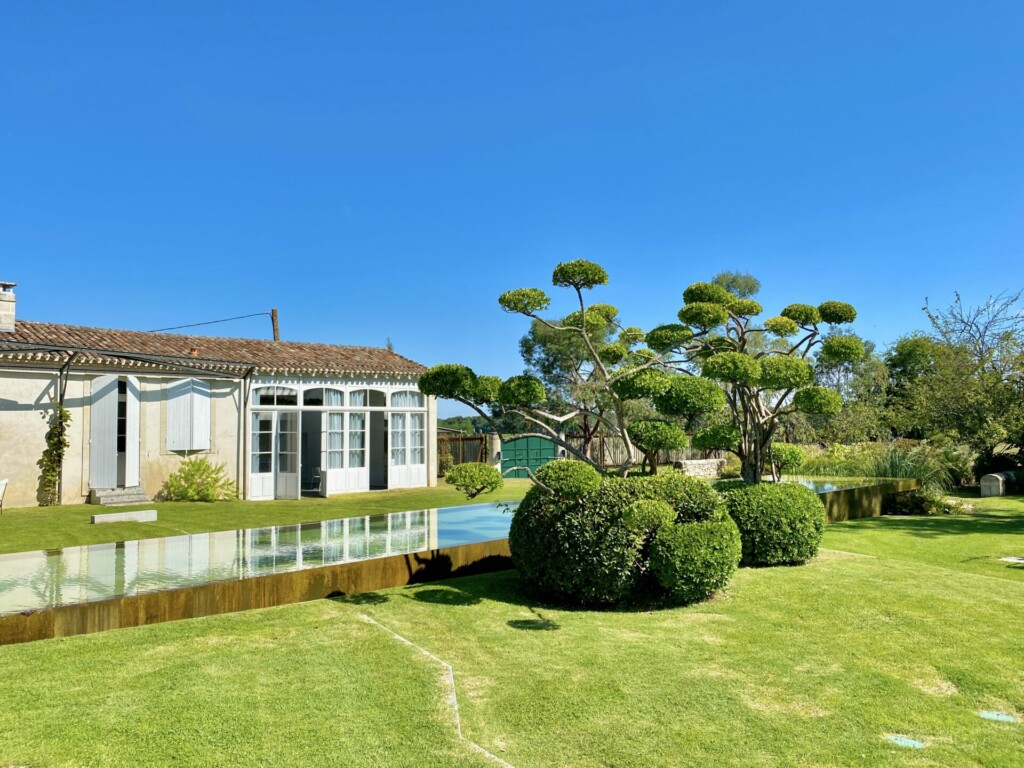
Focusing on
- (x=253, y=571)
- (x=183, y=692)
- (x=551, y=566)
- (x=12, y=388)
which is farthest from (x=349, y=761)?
(x=12, y=388)

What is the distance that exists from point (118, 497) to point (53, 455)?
1.46 meters

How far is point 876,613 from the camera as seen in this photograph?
251 inches

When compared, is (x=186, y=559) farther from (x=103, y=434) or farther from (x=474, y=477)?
(x=103, y=434)

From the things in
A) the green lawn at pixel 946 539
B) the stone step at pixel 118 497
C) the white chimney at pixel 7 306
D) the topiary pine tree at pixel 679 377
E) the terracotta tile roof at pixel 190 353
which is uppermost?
the white chimney at pixel 7 306

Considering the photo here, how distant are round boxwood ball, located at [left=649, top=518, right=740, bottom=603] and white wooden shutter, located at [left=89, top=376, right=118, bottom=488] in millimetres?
12232

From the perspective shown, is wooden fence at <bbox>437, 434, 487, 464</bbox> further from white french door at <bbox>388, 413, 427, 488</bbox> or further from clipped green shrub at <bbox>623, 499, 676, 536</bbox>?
clipped green shrub at <bbox>623, 499, 676, 536</bbox>

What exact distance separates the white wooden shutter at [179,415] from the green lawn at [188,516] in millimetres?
1439

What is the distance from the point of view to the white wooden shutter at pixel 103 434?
13.7m

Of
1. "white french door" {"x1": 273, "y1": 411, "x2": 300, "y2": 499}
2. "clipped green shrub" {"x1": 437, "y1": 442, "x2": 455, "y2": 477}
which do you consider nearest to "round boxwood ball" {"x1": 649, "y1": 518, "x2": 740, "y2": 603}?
"white french door" {"x1": 273, "y1": 411, "x2": 300, "y2": 499}

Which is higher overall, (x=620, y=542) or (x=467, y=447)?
(x=467, y=447)

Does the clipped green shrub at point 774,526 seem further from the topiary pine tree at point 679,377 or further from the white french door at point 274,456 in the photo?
the white french door at point 274,456

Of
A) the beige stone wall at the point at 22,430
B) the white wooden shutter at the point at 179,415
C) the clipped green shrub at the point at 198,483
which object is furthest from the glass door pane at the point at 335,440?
the beige stone wall at the point at 22,430

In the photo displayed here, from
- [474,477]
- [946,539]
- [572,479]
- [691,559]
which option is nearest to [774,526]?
[691,559]

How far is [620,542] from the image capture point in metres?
6.56
